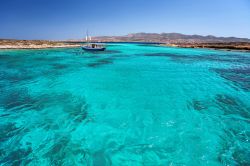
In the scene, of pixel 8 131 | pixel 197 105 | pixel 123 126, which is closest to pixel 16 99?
pixel 8 131

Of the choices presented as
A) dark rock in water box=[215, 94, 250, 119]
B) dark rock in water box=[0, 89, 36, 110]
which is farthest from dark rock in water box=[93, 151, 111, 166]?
dark rock in water box=[215, 94, 250, 119]

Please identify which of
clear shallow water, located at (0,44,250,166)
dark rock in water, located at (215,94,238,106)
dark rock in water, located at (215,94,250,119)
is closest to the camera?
clear shallow water, located at (0,44,250,166)

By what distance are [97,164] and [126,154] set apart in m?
1.30

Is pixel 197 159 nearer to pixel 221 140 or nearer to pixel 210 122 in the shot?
pixel 221 140

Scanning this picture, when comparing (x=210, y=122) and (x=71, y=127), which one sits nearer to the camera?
(x=71, y=127)

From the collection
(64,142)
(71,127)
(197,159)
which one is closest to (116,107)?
(71,127)

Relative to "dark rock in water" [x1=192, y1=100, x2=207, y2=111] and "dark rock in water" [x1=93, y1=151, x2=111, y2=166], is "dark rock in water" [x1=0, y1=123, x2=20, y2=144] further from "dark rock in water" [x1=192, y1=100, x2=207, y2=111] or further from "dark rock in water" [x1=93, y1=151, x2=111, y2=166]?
"dark rock in water" [x1=192, y1=100, x2=207, y2=111]

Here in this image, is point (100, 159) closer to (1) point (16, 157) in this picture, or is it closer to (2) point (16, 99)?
(1) point (16, 157)

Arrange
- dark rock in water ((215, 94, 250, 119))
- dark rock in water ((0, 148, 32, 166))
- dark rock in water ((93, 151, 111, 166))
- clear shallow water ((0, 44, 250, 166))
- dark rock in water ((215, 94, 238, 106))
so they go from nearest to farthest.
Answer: dark rock in water ((0, 148, 32, 166)) → dark rock in water ((93, 151, 111, 166)) → clear shallow water ((0, 44, 250, 166)) → dark rock in water ((215, 94, 250, 119)) → dark rock in water ((215, 94, 238, 106))

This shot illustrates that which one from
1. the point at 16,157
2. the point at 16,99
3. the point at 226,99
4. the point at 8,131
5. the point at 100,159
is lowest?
the point at 100,159

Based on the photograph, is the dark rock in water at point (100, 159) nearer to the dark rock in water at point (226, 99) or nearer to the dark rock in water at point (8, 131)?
the dark rock in water at point (8, 131)

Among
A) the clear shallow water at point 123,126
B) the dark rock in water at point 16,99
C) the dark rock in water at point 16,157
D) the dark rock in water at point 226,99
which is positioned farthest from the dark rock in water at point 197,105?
the dark rock in water at point 16,99

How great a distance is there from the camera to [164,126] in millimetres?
9406

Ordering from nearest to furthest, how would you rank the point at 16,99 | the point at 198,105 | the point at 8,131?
the point at 8,131 → the point at 198,105 → the point at 16,99
